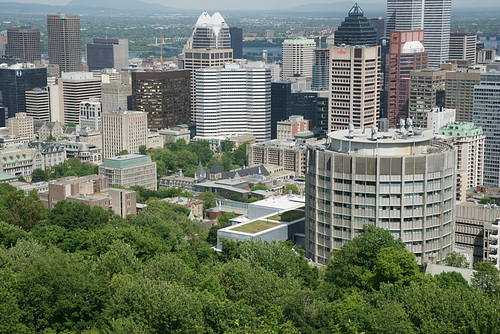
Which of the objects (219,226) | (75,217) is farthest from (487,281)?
(75,217)

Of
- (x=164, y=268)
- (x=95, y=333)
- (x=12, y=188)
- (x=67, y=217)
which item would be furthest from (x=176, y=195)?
(x=95, y=333)

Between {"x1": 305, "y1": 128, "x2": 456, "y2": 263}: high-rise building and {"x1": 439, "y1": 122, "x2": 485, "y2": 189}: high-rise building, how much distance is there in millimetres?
80039

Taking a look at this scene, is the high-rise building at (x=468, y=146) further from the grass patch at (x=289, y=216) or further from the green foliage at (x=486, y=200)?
the grass patch at (x=289, y=216)

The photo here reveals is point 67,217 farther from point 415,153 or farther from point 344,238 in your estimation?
point 415,153

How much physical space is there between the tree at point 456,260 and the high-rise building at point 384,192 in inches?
46.2

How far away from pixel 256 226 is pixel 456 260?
26100 mm

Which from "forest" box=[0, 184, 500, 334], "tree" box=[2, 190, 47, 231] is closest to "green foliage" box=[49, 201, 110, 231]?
"tree" box=[2, 190, 47, 231]

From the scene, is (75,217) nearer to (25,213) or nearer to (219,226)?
(25,213)

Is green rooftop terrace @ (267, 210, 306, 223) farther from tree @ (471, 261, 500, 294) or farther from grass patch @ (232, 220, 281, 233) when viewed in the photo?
tree @ (471, 261, 500, 294)

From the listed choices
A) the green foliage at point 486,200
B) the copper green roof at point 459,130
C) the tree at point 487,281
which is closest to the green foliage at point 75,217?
the tree at point 487,281

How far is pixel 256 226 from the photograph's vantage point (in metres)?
106

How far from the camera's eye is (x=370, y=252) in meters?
85.4

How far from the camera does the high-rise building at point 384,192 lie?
92.3 metres

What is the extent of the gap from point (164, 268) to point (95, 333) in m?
13.8
